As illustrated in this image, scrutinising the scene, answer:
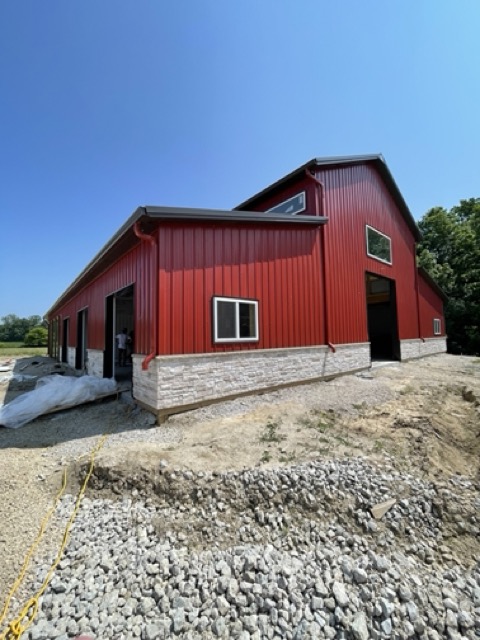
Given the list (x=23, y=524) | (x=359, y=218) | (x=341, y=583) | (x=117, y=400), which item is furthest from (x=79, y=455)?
(x=359, y=218)

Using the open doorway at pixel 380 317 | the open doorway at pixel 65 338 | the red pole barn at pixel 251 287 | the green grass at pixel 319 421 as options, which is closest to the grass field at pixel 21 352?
the open doorway at pixel 65 338

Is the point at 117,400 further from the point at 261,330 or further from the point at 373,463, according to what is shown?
the point at 373,463

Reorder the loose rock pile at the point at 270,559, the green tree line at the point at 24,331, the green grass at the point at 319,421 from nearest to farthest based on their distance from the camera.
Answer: the loose rock pile at the point at 270,559
the green grass at the point at 319,421
the green tree line at the point at 24,331

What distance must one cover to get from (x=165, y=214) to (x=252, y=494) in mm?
4641

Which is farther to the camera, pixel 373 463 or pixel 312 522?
pixel 373 463

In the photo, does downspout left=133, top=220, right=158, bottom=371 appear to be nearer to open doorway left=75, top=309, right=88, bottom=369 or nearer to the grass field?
open doorway left=75, top=309, right=88, bottom=369

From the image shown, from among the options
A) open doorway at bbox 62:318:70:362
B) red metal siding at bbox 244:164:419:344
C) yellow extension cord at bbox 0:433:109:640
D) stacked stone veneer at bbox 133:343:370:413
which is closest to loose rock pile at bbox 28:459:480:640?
yellow extension cord at bbox 0:433:109:640

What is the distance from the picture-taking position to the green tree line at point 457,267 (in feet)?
69.9

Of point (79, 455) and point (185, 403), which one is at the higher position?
point (185, 403)

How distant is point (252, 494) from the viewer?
3.32 meters

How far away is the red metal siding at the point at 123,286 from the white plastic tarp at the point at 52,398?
1.70 m

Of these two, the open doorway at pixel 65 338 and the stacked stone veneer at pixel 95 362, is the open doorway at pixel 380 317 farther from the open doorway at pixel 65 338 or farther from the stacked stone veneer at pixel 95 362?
the open doorway at pixel 65 338

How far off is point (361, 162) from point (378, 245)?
315 centimetres

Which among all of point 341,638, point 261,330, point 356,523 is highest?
point 261,330
